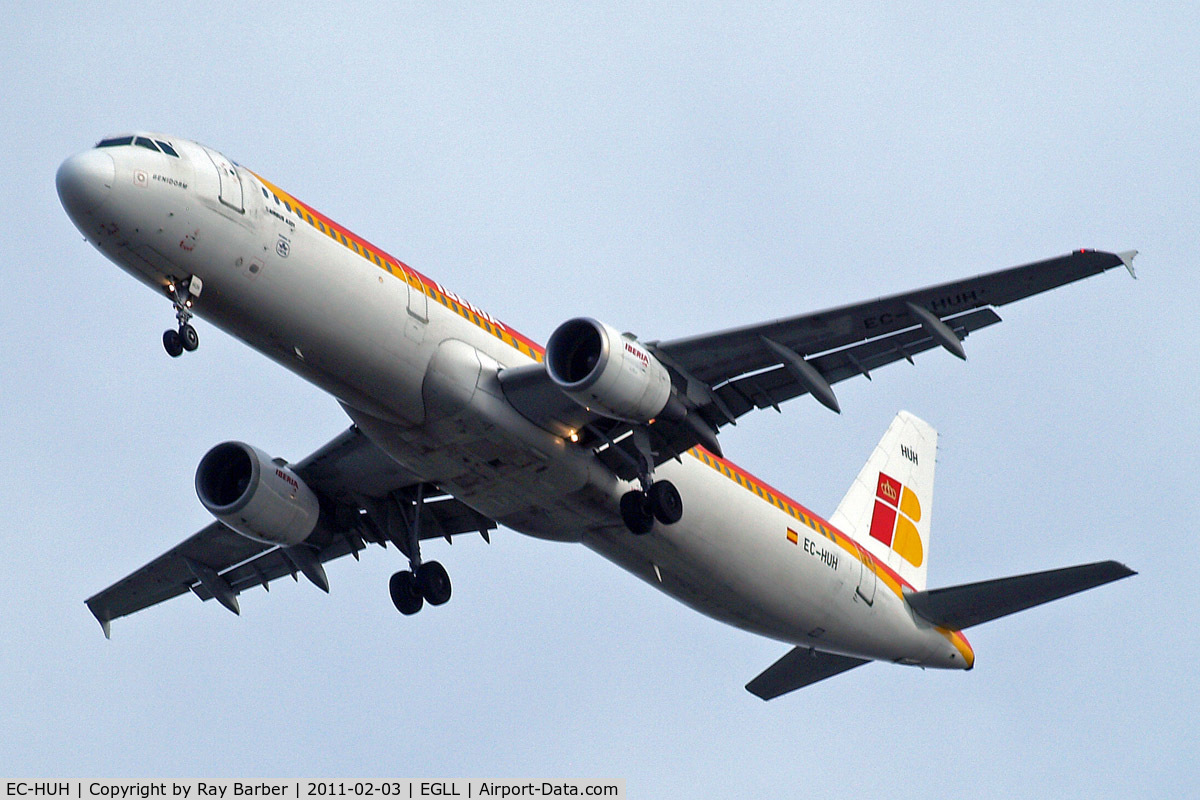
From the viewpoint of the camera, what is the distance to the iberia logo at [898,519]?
4062 centimetres

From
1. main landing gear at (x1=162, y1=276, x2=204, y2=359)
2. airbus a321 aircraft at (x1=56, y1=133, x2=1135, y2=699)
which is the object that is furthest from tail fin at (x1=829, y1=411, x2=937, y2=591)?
main landing gear at (x1=162, y1=276, x2=204, y2=359)

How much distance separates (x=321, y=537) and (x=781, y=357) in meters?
11.5

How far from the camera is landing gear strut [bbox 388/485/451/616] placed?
3450 cm

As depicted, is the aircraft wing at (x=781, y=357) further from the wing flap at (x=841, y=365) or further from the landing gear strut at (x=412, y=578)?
the landing gear strut at (x=412, y=578)

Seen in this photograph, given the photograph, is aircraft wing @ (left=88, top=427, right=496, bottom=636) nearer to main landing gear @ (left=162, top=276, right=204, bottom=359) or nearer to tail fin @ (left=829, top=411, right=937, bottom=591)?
main landing gear @ (left=162, top=276, right=204, bottom=359)

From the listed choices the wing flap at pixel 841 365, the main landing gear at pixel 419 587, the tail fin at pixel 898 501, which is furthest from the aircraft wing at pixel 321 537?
the tail fin at pixel 898 501

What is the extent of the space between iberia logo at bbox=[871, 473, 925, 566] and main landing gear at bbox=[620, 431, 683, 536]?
1101cm

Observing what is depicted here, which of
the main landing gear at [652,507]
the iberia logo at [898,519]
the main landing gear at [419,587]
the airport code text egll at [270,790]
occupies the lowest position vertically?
the airport code text egll at [270,790]

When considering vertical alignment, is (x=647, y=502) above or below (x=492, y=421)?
below

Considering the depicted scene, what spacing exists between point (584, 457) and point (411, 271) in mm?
4756

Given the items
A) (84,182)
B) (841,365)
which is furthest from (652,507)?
(84,182)

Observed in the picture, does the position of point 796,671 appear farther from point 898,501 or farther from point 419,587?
point 419,587

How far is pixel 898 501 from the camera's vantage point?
1651 inches

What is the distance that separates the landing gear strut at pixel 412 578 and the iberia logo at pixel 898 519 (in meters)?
11.6
